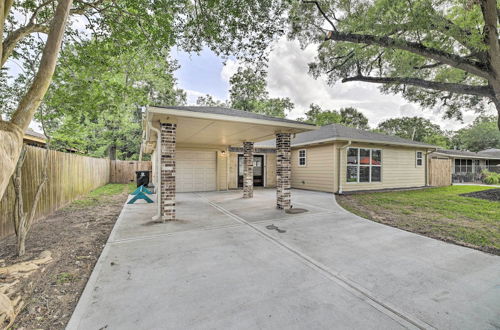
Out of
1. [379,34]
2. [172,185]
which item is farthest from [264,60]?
[172,185]

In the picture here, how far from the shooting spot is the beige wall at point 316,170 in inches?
400

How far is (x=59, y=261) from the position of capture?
297 centimetres

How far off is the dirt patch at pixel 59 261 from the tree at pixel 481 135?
48007 millimetres

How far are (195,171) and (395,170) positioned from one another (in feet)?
36.5

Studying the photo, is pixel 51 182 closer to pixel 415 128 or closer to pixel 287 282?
pixel 287 282

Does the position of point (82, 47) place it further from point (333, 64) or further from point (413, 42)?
point (413, 42)

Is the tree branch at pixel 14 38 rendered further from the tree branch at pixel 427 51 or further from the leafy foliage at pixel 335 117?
the leafy foliage at pixel 335 117

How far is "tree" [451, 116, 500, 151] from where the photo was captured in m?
32.2

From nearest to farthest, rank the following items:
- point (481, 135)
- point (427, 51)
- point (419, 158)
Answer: point (427, 51) < point (419, 158) < point (481, 135)

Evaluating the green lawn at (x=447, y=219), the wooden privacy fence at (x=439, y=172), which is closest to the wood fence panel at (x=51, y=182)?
the green lawn at (x=447, y=219)

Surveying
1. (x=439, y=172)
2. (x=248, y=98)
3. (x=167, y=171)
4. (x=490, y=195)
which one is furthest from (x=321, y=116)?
(x=167, y=171)

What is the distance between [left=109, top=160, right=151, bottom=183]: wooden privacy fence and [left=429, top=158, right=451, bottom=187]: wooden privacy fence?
19.9 meters

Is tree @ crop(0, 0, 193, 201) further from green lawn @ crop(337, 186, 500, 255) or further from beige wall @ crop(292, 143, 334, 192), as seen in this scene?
beige wall @ crop(292, 143, 334, 192)

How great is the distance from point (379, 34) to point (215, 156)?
8.68 m
